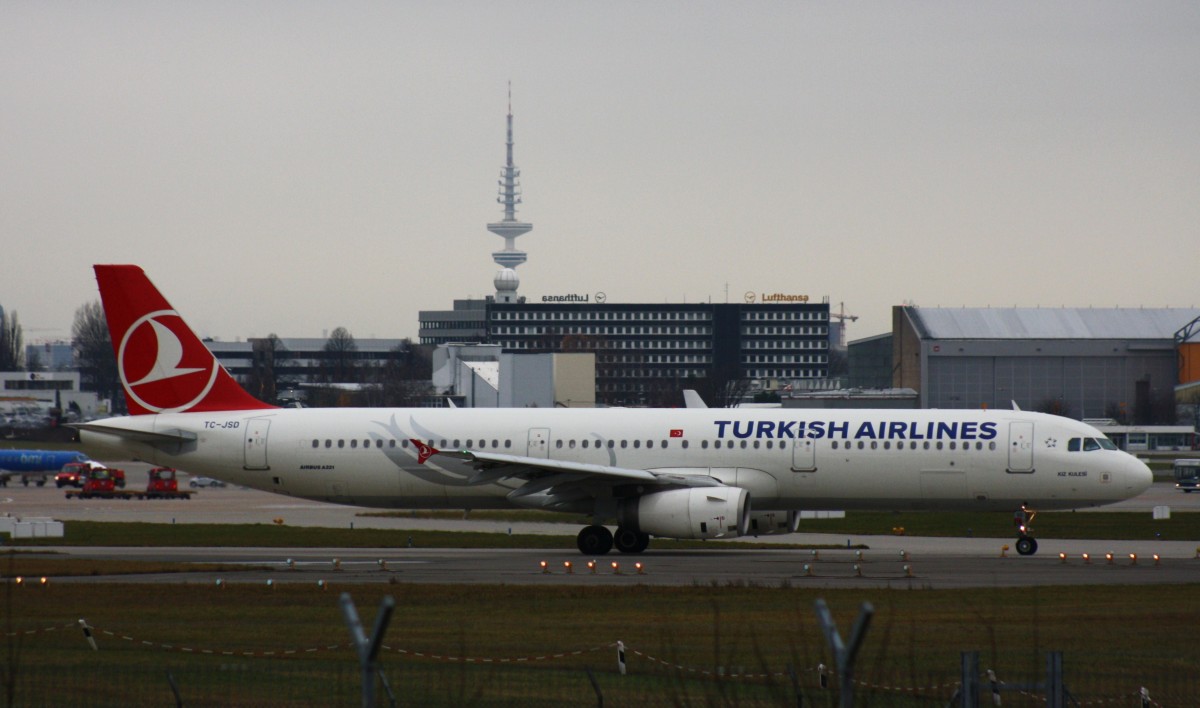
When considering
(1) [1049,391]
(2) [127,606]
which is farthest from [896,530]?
(1) [1049,391]

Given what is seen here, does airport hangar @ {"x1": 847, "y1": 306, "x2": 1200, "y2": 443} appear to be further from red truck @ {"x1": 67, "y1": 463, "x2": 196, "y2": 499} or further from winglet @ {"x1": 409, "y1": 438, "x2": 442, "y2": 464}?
winglet @ {"x1": 409, "y1": 438, "x2": 442, "y2": 464}

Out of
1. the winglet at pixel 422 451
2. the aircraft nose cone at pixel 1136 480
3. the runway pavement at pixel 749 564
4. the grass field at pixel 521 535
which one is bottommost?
the grass field at pixel 521 535

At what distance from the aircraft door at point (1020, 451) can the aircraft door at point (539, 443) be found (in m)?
A: 11.6

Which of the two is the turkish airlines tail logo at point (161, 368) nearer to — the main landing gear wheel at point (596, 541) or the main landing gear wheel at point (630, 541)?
the main landing gear wheel at point (596, 541)

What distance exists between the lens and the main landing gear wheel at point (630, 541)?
3800cm

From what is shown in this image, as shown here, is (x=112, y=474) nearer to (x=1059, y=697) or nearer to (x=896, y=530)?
(x=896, y=530)

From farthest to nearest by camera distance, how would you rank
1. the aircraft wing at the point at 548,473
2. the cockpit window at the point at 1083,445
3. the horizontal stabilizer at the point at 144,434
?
the horizontal stabilizer at the point at 144,434, the cockpit window at the point at 1083,445, the aircraft wing at the point at 548,473

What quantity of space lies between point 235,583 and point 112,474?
5675cm

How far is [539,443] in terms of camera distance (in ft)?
128

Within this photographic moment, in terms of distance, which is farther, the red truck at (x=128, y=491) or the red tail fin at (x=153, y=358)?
the red truck at (x=128, y=491)

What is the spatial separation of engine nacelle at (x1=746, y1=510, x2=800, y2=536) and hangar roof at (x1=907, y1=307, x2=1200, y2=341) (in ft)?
359

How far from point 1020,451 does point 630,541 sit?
390 inches

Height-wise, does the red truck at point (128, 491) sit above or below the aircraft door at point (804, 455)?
below

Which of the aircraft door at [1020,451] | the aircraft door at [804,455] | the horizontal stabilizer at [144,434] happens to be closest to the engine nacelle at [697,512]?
the aircraft door at [804,455]
